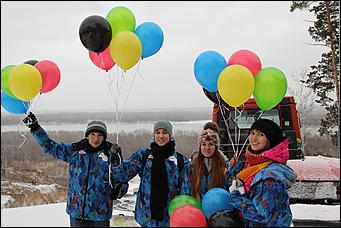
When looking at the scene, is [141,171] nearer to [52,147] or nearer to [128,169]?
[128,169]

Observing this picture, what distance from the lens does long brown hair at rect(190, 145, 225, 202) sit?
8.35 feet

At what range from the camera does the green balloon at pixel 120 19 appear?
2898 mm

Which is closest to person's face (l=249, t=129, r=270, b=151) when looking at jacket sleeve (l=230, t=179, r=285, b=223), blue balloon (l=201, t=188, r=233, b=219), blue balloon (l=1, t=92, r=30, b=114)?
jacket sleeve (l=230, t=179, r=285, b=223)

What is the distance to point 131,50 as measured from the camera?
2.80 metres

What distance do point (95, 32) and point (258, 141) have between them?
140cm

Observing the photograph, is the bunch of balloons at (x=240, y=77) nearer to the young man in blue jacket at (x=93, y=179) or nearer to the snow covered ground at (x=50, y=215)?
the young man in blue jacket at (x=93, y=179)

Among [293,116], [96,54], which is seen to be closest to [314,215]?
[293,116]

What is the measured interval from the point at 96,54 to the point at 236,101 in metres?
1.25

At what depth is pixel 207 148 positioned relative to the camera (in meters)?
2.61

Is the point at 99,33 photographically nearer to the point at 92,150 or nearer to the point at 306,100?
the point at 92,150

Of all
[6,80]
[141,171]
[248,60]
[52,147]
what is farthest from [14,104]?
[248,60]

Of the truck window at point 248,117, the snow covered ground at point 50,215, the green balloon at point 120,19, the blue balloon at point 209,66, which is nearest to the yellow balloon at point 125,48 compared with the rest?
the green balloon at point 120,19

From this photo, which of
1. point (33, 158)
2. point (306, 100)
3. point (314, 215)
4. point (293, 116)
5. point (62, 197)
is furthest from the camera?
point (306, 100)

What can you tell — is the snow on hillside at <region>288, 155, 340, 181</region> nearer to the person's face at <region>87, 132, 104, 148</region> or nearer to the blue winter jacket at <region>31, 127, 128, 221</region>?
the blue winter jacket at <region>31, 127, 128, 221</region>
